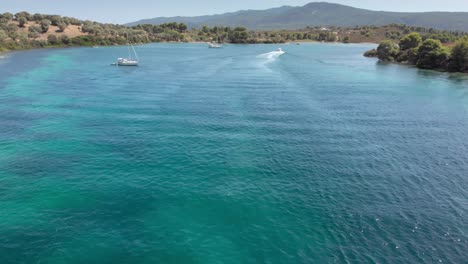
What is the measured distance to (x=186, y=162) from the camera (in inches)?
2121

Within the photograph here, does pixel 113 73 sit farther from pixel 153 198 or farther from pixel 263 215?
pixel 263 215

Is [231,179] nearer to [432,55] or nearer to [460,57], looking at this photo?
[460,57]

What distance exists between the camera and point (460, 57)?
153 meters

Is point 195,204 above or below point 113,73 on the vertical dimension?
below

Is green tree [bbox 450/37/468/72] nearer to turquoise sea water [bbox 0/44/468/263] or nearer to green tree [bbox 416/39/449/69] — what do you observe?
green tree [bbox 416/39/449/69]

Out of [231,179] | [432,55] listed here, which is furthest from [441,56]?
[231,179]

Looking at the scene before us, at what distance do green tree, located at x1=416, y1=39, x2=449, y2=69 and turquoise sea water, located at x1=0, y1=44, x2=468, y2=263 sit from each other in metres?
78.7

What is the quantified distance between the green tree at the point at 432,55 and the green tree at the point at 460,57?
5.40 metres

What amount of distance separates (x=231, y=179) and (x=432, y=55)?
162807 mm

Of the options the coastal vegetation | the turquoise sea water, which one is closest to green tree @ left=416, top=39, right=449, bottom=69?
the coastal vegetation

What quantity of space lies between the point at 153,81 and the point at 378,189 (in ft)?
319

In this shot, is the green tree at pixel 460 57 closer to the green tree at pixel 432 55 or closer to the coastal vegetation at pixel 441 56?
the coastal vegetation at pixel 441 56

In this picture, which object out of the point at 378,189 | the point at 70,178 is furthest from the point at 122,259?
the point at 378,189

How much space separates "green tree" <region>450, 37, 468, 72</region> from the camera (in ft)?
495
